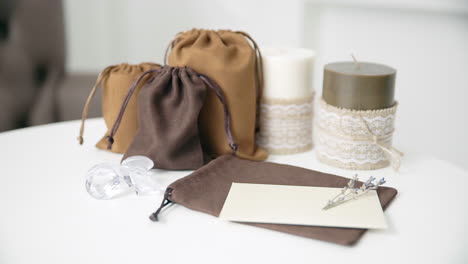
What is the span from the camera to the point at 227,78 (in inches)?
33.9

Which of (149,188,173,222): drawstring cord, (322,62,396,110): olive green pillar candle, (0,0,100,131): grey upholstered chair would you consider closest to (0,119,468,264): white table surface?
(149,188,173,222): drawstring cord

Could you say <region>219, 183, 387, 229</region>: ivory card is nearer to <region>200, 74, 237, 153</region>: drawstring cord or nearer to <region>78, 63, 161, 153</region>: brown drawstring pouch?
<region>200, 74, 237, 153</region>: drawstring cord

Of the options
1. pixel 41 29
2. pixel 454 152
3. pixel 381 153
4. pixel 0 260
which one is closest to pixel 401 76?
pixel 454 152

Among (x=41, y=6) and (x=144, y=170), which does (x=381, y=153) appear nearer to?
(x=144, y=170)

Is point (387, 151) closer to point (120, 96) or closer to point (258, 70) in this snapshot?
point (258, 70)

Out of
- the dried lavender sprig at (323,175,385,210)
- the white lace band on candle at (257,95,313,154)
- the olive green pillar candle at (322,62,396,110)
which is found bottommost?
the dried lavender sprig at (323,175,385,210)

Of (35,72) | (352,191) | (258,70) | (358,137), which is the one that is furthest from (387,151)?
(35,72)

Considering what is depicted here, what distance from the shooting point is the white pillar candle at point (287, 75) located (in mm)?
892

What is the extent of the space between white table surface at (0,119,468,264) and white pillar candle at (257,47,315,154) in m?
0.11

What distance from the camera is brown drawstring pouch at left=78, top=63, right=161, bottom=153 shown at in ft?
2.91

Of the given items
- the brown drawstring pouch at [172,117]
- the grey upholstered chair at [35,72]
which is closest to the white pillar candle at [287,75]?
the brown drawstring pouch at [172,117]

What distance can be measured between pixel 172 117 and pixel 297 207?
10.9 inches

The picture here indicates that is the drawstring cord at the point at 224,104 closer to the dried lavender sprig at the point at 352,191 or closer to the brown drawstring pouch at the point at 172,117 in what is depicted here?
the brown drawstring pouch at the point at 172,117

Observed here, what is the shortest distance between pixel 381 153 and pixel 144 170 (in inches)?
15.8
